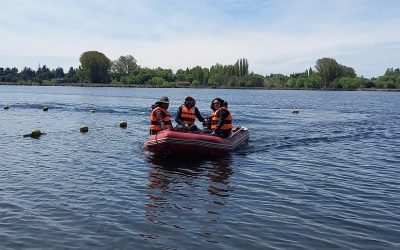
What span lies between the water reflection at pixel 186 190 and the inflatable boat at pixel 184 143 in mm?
356

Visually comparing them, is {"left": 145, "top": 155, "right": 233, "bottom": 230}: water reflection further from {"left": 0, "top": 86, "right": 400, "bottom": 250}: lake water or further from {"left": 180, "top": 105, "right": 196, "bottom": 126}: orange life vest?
{"left": 180, "top": 105, "right": 196, "bottom": 126}: orange life vest

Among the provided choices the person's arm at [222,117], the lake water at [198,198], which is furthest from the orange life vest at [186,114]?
the lake water at [198,198]

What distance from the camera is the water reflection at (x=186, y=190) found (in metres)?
9.62

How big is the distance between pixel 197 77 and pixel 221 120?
154 metres

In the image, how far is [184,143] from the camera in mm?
15320

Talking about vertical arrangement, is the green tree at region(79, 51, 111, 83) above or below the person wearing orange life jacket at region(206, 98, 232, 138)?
above

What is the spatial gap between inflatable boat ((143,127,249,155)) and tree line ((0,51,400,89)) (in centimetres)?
14239

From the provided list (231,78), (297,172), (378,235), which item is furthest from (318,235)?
(231,78)

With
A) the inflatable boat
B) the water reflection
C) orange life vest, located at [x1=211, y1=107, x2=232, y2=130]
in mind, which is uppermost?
orange life vest, located at [x1=211, y1=107, x2=232, y2=130]

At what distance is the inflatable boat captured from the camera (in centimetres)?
1531

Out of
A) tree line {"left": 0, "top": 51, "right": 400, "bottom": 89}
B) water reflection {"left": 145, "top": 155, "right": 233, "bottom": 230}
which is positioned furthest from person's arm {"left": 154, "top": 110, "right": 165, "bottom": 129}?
tree line {"left": 0, "top": 51, "right": 400, "bottom": 89}

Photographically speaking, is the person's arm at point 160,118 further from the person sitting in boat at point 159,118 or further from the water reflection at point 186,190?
the water reflection at point 186,190

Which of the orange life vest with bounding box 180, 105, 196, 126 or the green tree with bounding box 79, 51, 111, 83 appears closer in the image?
the orange life vest with bounding box 180, 105, 196, 126

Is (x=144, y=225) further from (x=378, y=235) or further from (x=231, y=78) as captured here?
(x=231, y=78)
